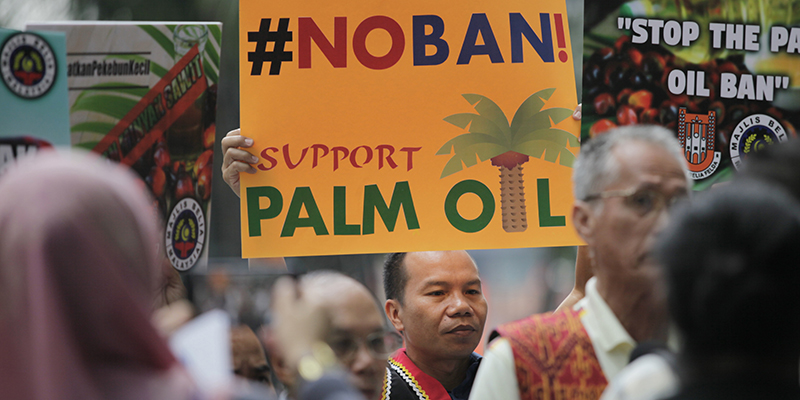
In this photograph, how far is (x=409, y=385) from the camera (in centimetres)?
308

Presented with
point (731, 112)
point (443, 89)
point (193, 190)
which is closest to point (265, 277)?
point (193, 190)

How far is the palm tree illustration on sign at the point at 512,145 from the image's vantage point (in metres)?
3.21

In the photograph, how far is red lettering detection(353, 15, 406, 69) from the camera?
328cm

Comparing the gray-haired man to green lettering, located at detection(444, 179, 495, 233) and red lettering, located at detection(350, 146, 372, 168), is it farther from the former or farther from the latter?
red lettering, located at detection(350, 146, 372, 168)

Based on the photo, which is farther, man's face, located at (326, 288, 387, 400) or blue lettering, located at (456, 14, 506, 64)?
blue lettering, located at (456, 14, 506, 64)

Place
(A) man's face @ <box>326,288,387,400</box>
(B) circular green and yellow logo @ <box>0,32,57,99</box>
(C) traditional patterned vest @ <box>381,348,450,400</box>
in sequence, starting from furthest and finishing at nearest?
(C) traditional patterned vest @ <box>381,348,450,400</box>
(B) circular green and yellow logo @ <box>0,32,57,99</box>
(A) man's face @ <box>326,288,387,400</box>

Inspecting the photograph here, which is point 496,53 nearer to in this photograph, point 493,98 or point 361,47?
point 493,98

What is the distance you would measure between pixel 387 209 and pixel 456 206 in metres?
0.26

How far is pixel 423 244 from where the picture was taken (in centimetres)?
321

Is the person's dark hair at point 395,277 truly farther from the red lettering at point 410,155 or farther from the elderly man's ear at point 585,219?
the elderly man's ear at point 585,219

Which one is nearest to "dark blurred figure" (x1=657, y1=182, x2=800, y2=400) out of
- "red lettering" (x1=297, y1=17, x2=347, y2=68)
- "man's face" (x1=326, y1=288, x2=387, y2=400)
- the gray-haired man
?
the gray-haired man

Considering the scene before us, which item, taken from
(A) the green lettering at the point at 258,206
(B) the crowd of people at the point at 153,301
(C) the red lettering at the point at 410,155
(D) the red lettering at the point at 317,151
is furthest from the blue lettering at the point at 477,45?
(B) the crowd of people at the point at 153,301

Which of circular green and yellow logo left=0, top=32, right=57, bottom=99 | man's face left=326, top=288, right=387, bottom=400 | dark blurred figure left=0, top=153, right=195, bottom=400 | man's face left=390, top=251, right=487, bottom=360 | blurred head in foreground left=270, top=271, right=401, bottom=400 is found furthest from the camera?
man's face left=390, top=251, right=487, bottom=360

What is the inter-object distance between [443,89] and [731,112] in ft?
3.48
